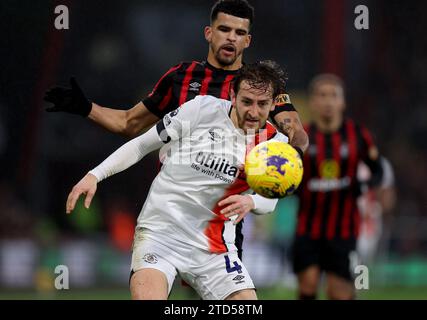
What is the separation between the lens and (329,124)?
9.95 metres

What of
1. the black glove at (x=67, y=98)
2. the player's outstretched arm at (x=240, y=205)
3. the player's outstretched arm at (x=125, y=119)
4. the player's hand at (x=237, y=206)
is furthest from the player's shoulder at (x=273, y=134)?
the black glove at (x=67, y=98)

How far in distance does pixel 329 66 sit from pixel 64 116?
509cm

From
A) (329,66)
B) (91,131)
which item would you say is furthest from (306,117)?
(91,131)

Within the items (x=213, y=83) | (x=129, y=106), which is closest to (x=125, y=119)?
(x=213, y=83)

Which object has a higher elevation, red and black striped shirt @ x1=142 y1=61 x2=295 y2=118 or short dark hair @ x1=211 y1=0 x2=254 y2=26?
short dark hair @ x1=211 y1=0 x2=254 y2=26

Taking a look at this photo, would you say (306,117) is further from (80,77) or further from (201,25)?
(80,77)

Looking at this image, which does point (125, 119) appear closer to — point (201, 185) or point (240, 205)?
point (201, 185)

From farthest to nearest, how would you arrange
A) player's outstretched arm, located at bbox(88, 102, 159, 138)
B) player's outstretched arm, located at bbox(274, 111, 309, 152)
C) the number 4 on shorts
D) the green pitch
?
the green pitch
player's outstretched arm, located at bbox(88, 102, 159, 138)
player's outstretched arm, located at bbox(274, 111, 309, 152)
the number 4 on shorts

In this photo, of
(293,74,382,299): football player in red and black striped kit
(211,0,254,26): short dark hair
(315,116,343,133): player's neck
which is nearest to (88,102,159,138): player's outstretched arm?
(211,0,254,26): short dark hair

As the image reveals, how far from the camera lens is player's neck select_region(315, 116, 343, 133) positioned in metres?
9.94

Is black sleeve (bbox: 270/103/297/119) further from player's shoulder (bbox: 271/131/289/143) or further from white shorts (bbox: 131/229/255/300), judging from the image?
white shorts (bbox: 131/229/255/300)

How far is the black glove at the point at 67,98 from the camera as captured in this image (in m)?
7.34

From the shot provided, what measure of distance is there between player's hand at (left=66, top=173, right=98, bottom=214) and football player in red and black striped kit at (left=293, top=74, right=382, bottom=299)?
3969mm

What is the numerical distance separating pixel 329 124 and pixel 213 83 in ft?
9.97
